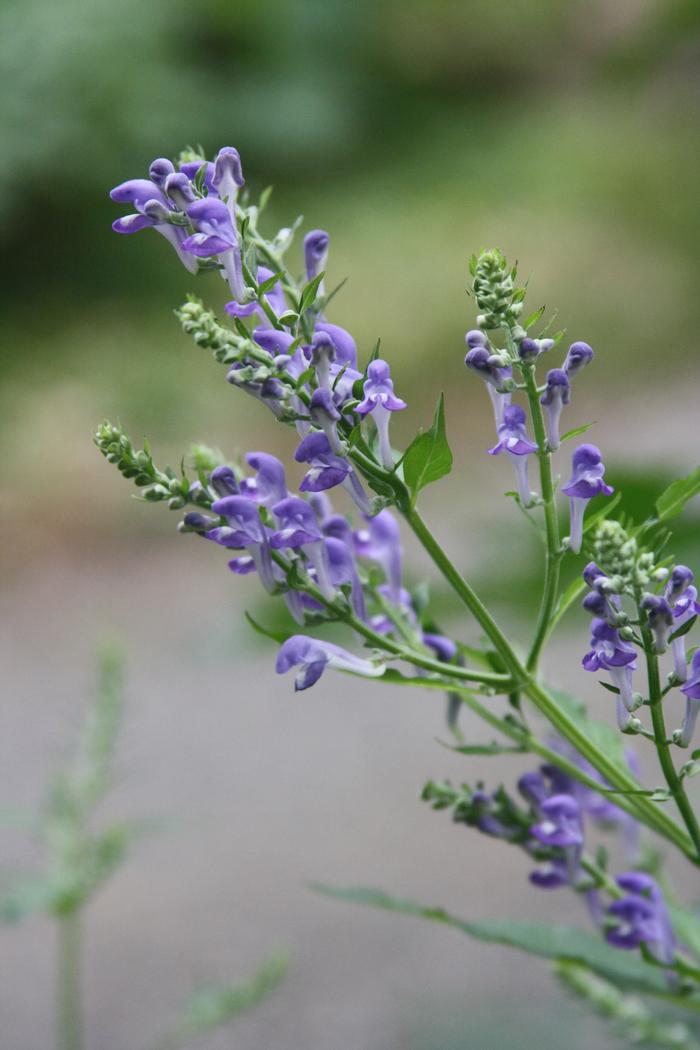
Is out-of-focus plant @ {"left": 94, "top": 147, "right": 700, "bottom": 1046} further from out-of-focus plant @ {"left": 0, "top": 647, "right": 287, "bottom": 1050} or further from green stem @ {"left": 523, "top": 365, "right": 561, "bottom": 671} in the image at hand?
out-of-focus plant @ {"left": 0, "top": 647, "right": 287, "bottom": 1050}

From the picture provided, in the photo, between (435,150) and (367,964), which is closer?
(367,964)

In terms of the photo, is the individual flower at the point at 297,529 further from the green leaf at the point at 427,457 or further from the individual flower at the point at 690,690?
the individual flower at the point at 690,690

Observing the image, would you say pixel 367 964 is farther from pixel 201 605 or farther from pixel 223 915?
pixel 201 605

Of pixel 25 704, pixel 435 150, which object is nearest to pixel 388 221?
pixel 435 150

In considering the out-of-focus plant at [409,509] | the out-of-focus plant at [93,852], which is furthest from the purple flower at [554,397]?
the out-of-focus plant at [93,852]

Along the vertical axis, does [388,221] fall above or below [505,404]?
above

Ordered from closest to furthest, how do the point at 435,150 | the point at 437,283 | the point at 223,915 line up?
the point at 223,915 → the point at 437,283 → the point at 435,150

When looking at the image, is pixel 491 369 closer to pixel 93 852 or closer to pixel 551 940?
pixel 551 940
